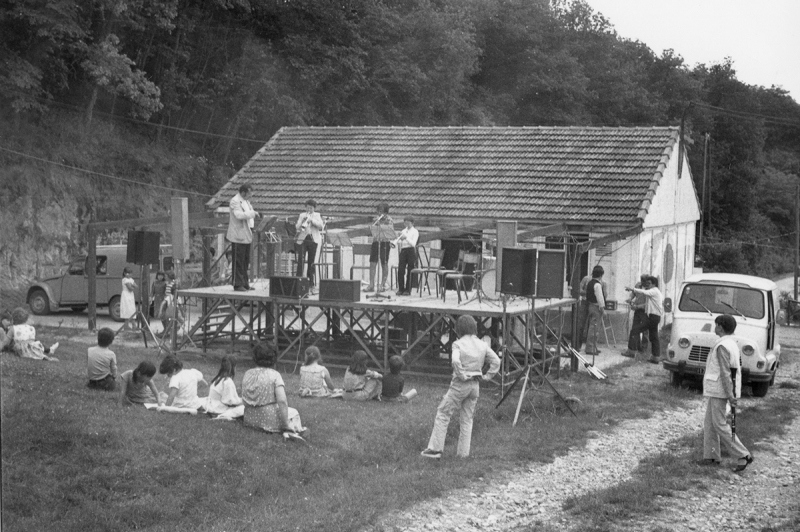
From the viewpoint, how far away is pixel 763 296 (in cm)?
1638

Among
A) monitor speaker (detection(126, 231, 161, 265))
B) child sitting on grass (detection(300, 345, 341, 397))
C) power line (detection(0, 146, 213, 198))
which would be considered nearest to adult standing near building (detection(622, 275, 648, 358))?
child sitting on grass (detection(300, 345, 341, 397))

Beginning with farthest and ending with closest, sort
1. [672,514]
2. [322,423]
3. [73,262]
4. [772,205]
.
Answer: [772,205]
[73,262]
[322,423]
[672,514]

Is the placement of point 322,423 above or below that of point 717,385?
below

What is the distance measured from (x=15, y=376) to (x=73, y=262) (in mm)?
12513

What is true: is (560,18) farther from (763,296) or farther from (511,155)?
(763,296)

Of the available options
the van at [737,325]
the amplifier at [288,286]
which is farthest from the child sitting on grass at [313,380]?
the van at [737,325]

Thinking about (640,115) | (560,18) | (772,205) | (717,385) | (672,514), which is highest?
(560,18)

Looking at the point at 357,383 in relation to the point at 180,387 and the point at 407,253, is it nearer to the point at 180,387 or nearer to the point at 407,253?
the point at 180,387

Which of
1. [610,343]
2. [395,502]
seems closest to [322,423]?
[395,502]

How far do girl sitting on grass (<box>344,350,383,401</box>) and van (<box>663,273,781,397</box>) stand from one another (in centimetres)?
515

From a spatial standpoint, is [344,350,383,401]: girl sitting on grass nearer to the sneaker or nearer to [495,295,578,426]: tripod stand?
[495,295,578,426]: tripod stand

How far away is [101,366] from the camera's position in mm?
12453

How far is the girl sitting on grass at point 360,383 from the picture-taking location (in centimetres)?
→ 1352

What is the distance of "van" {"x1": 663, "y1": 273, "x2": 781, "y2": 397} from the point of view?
1553cm
